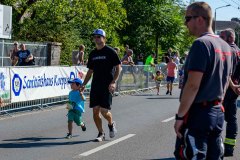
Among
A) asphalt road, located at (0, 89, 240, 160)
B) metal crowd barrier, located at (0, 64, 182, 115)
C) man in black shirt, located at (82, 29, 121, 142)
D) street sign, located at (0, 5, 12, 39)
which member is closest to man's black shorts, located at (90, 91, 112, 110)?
man in black shirt, located at (82, 29, 121, 142)

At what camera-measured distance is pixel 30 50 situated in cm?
2077

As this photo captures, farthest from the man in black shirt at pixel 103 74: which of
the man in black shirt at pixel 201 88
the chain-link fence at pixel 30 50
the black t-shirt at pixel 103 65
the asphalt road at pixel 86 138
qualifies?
the chain-link fence at pixel 30 50

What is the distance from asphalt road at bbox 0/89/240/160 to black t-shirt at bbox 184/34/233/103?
11.6ft

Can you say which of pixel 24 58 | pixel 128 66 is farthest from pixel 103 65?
pixel 128 66

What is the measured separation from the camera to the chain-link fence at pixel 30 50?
65.4 feet

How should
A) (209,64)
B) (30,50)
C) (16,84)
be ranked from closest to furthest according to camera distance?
1. (209,64)
2. (16,84)
3. (30,50)

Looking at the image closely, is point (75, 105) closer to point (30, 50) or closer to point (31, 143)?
point (31, 143)

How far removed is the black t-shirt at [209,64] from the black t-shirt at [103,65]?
459cm

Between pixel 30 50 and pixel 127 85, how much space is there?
4.13 m

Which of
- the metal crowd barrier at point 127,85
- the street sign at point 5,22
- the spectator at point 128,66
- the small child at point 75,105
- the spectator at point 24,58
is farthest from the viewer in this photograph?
the spectator at point 128,66

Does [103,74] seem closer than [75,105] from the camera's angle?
Yes

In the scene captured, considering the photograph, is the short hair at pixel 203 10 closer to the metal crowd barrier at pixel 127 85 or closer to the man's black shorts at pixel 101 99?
the man's black shorts at pixel 101 99

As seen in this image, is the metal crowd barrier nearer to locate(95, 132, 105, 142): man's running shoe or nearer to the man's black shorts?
locate(95, 132, 105, 142): man's running shoe

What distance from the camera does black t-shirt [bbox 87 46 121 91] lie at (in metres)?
9.17
